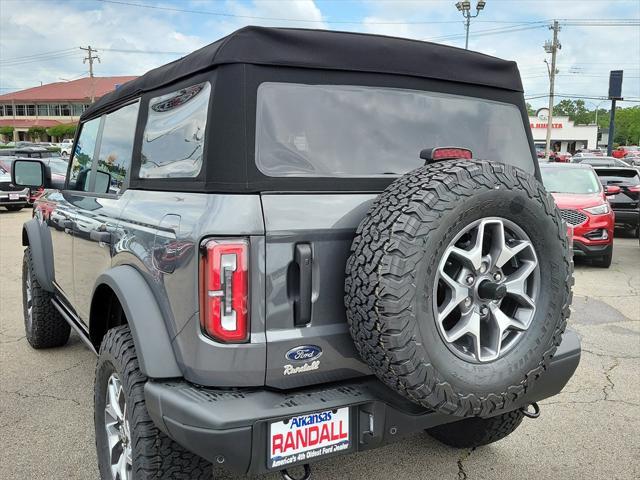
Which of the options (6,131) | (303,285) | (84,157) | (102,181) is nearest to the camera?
(303,285)

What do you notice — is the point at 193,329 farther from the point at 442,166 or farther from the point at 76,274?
the point at 76,274

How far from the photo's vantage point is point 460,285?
1.97 metres

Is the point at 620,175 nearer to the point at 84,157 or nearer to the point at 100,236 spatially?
the point at 84,157

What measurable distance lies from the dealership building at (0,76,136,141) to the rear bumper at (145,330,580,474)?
259 feet

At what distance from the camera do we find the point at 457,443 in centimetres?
308

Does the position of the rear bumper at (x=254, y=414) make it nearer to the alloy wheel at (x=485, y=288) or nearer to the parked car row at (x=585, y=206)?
the alloy wheel at (x=485, y=288)

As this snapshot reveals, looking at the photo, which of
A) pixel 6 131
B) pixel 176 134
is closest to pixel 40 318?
pixel 176 134

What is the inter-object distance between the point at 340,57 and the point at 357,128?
29cm

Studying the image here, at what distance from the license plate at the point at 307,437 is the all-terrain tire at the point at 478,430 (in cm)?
111

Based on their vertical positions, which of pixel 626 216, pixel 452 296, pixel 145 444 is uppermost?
pixel 452 296

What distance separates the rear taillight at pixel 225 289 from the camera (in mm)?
1844

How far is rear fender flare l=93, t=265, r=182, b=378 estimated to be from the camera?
1977 mm

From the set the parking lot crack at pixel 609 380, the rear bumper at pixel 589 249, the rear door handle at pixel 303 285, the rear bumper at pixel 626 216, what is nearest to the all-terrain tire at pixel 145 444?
the rear door handle at pixel 303 285

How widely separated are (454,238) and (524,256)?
14.3 inches
